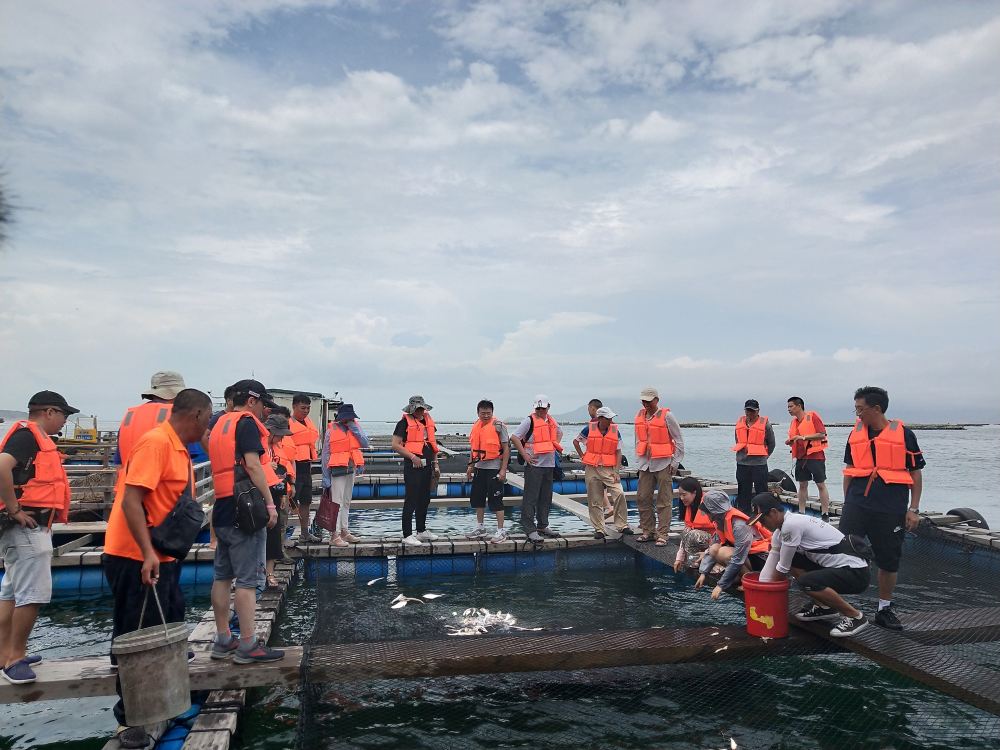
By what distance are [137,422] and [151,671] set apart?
1924 mm

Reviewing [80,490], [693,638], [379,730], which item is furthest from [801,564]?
[80,490]

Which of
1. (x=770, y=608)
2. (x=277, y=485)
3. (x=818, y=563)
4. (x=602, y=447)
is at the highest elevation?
(x=602, y=447)

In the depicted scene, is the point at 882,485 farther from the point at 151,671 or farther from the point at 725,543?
the point at 151,671

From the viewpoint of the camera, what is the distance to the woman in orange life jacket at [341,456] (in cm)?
924

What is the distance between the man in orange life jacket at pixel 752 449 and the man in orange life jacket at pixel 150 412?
916 cm

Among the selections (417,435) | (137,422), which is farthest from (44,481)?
(417,435)

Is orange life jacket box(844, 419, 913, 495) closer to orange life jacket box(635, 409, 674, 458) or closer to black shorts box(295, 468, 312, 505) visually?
orange life jacket box(635, 409, 674, 458)

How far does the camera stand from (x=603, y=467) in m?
10.3

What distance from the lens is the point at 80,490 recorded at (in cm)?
1248

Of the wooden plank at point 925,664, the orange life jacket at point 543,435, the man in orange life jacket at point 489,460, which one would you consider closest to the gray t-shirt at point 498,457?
the man in orange life jacket at point 489,460

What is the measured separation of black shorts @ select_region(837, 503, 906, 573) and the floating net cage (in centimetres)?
61

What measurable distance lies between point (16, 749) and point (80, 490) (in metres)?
8.89

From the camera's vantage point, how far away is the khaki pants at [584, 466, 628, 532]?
10352mm

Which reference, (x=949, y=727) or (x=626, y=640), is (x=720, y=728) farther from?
(x=949, y=727)
